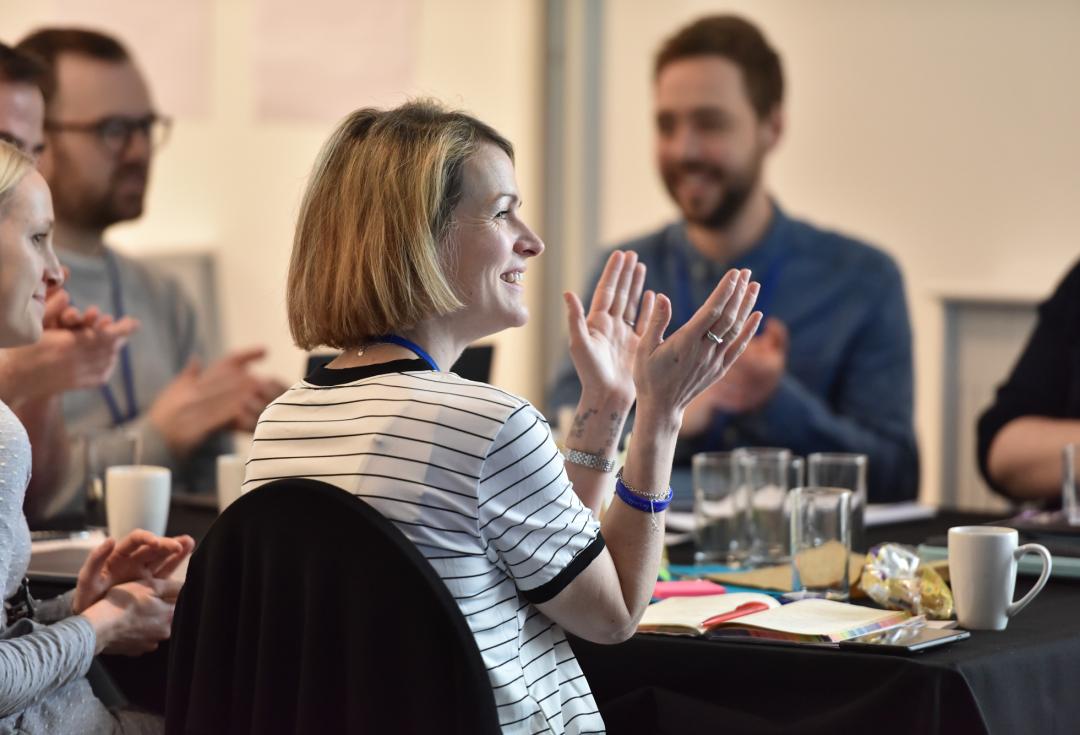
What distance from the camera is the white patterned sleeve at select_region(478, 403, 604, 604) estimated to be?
4.15ft

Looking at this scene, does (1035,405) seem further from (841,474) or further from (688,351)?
(688,351)

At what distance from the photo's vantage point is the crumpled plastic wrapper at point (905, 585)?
5.04ft

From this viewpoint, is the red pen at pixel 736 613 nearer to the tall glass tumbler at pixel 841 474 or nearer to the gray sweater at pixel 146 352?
the tall glass tumbler at pixel 841 474

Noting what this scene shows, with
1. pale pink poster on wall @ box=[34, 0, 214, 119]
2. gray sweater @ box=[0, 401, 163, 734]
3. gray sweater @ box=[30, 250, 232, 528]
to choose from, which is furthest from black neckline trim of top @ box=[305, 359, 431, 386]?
pale pink poster on wall @ box=[34, 0, 214, 119]

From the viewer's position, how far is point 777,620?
1.49m

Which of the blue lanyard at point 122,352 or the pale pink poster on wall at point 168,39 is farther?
the pale pink poster on wall at point 168,39

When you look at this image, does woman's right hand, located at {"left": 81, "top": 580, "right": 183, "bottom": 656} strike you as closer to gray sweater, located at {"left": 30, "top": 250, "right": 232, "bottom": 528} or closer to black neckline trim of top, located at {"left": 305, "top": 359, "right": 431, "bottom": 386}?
black neckline trim of top, located at {"left": 305, "top": 359, "right": 431, "bottom": 386}

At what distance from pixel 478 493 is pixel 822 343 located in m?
2.40

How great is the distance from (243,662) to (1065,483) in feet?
4.60

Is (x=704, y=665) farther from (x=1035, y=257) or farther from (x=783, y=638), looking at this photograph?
(x=1035, y=257)

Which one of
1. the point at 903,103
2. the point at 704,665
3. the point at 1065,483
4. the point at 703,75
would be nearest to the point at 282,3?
the point at 703,75

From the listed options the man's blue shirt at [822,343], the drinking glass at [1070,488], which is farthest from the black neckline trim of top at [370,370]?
the man's blue shirt at [822,343]

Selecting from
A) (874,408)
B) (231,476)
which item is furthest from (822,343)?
(231,476)

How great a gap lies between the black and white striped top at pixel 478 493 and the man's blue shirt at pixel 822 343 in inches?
69.5
